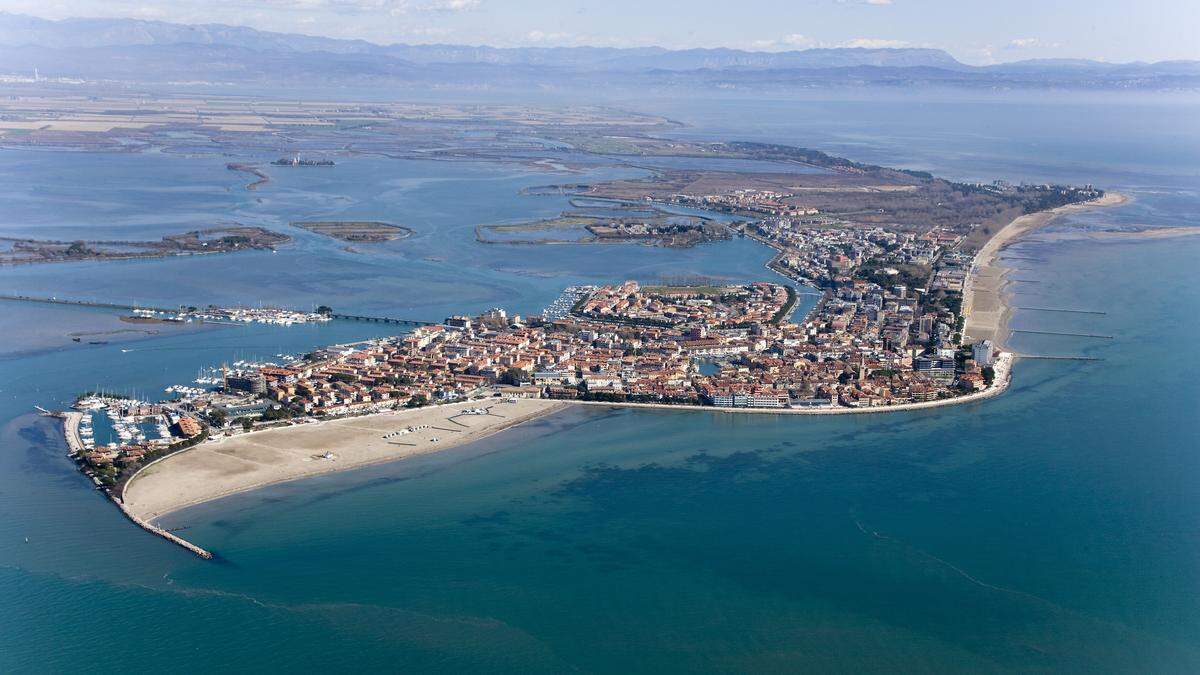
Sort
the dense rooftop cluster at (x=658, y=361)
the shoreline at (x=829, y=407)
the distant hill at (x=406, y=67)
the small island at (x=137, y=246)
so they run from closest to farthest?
the shoreline at (x=829, y=407)
the dense rooftop cluster at (x=658, y=361)
the small island at (x=137, y=246)
the distant hill at (x=406, y=67)

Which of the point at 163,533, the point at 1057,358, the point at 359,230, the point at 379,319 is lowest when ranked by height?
the point at 163,533

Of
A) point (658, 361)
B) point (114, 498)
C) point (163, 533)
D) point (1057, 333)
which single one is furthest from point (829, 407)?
point (114, 498)

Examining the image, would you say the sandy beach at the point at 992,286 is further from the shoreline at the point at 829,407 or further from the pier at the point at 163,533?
the pier at the point at 163,533

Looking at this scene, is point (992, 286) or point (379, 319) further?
point (992, 286)

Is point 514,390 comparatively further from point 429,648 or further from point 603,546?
point 429,648

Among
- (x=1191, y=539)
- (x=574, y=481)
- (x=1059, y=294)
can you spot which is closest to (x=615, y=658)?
(x=574, y=481)

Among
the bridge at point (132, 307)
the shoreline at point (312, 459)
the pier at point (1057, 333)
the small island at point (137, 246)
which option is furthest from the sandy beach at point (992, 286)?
the small island at point (137, 246)

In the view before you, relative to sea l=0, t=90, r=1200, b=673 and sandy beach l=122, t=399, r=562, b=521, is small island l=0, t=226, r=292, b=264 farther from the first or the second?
sandy beach l=122, t=399, r=562, b=521

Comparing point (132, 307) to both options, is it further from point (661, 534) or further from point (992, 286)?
point (992, 286)
